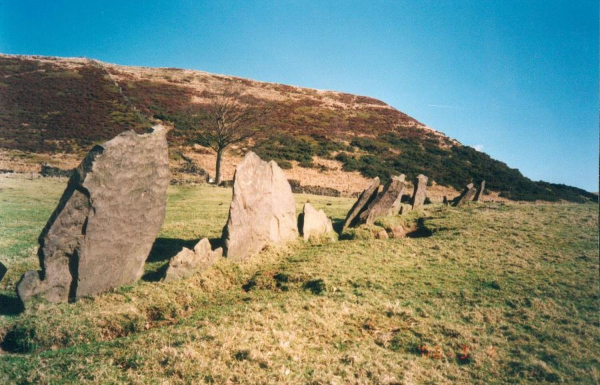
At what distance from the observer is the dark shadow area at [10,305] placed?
19.1 feet

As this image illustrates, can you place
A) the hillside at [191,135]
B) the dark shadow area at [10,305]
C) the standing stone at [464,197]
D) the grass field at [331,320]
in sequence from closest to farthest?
the grass field at [331,320], the dark shadow area at [10,305], the standing stone at [464,197], the hillside at [191,135]

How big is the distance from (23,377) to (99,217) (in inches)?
131

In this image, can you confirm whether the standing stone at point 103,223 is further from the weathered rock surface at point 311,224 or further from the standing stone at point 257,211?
the weathered rock surface at point 311,224

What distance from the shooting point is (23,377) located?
13.5 ft

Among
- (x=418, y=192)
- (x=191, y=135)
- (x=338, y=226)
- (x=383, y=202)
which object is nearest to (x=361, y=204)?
(x=383, y=202)

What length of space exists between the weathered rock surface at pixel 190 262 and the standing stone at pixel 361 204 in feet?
19.4

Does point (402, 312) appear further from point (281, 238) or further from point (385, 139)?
point (385, 139)

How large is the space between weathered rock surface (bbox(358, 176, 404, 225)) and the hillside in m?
17.5

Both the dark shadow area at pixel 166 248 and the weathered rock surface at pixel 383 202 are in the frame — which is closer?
the dark shadow area at pixel 166 248

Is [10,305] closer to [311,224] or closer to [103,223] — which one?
[103,223]

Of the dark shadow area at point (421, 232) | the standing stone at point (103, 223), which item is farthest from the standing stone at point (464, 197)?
the standing stone at point (103, 223)

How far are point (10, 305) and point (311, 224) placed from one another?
25.6 ft

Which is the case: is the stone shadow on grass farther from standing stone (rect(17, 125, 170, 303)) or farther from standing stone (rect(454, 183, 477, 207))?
standing stone (rect(454, 183, 477, 207))

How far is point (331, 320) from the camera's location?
6.03 m
